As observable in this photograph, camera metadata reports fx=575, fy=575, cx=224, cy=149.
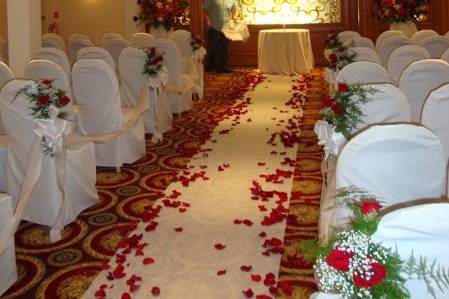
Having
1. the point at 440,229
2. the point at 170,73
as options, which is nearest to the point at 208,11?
the point at 170,73

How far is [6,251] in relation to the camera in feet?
10.7

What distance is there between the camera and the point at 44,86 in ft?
12.7

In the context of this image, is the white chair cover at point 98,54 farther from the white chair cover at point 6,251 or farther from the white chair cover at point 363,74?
the white chair cover at point 6,251

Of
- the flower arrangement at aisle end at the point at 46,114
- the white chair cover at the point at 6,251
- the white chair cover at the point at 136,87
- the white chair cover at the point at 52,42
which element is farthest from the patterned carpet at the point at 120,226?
the white chair cover at the point at 52,42

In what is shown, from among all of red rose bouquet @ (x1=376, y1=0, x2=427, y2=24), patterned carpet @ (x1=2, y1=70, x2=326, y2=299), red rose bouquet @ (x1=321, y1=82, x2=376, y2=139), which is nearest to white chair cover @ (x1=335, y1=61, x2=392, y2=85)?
patterned carpet @ (x1=2, y1=70, x2=326, y2=299)

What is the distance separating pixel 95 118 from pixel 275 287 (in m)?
2.91

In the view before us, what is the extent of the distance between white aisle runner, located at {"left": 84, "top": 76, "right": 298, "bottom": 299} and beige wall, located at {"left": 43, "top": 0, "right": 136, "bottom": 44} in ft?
24.8

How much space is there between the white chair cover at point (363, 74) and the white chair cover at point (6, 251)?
2.56 metres

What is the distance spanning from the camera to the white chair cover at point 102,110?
5199 millimetres

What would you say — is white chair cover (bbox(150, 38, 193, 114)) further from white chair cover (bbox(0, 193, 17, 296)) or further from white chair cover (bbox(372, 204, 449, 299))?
white chair cover (bbox(372, 204, 449, 299))

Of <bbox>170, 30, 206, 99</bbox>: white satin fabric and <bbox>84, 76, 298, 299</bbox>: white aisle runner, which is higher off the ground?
<bbox>170, 30, 206, 99</bbox>: white satin fabric

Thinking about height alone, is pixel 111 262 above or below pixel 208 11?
below

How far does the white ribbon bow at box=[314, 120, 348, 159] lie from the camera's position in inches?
132

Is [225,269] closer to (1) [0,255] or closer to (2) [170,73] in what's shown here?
(1) [0,255]
